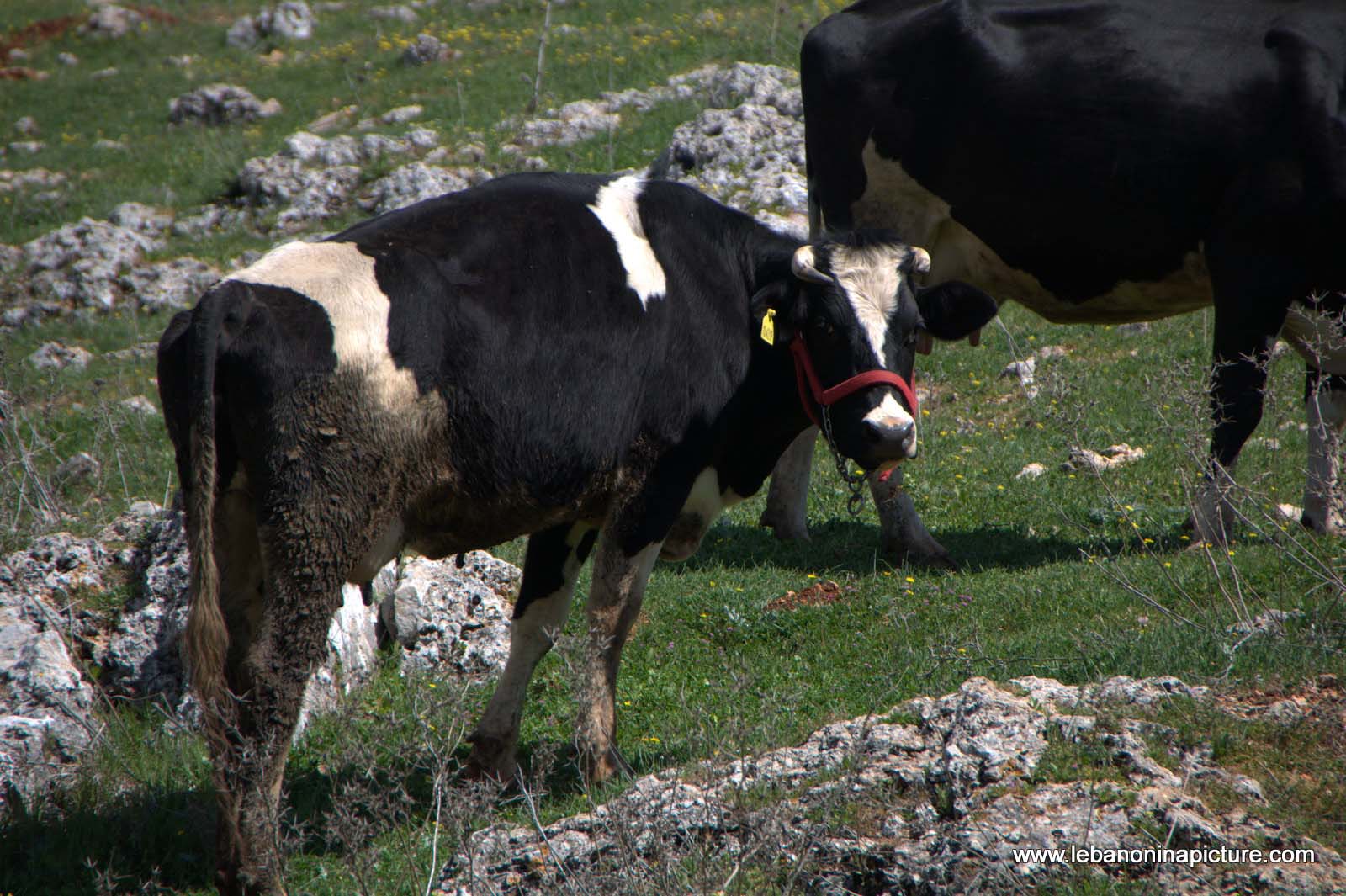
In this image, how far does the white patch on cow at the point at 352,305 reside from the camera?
5.10 m

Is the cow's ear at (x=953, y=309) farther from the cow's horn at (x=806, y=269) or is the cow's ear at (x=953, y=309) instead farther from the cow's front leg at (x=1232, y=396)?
the cow's front leg at (x=1232, y=396)

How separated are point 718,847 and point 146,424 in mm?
10862

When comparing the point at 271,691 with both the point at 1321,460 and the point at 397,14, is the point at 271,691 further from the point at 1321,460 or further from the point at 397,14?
the point at 397,14

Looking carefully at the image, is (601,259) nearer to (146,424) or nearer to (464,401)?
(464,401)

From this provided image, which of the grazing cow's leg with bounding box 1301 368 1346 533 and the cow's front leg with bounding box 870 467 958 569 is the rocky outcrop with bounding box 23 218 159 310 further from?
the grazing cow's leg with bounding box 1301 368 1346 533

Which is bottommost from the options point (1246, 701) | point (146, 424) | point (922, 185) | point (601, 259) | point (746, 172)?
point (146, 424)

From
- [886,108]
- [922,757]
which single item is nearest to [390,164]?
[886,108]

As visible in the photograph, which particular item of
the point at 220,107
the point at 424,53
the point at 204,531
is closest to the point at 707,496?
the point at 204,531

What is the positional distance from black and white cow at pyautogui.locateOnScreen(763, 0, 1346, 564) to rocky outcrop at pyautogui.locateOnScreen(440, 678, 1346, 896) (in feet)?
12.8

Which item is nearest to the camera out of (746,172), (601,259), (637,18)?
(601,259)

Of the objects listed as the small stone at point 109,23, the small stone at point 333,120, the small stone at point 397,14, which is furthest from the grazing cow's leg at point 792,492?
the small stone at point 109,23

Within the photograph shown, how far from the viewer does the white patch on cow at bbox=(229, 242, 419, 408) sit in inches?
201

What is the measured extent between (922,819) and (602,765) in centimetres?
192

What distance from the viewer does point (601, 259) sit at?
600cm
